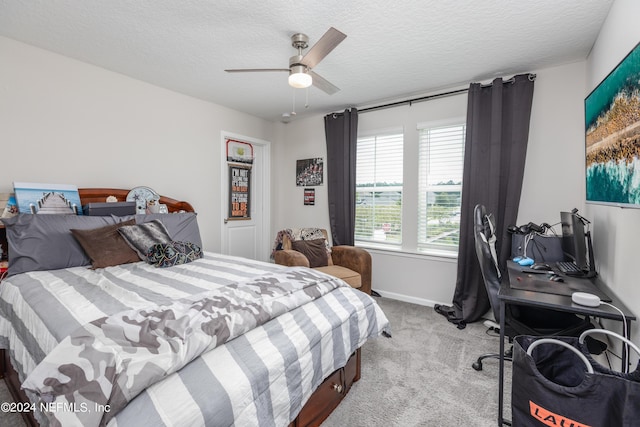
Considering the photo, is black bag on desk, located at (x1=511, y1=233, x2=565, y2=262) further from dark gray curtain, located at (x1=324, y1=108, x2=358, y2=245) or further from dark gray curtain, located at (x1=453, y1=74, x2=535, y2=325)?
dark gray curtain, located at (x1=324, y1=108, x2=358, y2=245)

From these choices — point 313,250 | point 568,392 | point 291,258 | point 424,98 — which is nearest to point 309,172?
point 313,250

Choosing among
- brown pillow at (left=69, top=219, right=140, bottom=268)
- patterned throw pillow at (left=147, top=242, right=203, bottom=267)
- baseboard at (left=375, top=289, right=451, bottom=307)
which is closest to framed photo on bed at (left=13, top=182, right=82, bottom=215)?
brown pillow at (left=69, top=219, right=140, bottom=268)

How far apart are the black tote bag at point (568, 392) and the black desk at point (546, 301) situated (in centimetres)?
34

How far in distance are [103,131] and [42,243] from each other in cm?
127

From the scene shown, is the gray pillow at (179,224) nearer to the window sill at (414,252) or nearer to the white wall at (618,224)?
the window sill at (414,252)

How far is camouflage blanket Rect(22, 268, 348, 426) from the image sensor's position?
858 mm

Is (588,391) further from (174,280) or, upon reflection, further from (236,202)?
(236,202)

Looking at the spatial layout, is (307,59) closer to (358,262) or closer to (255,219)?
(358,262)

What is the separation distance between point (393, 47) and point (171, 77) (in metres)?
2.23

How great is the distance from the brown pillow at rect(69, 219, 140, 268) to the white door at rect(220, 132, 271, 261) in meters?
1.80

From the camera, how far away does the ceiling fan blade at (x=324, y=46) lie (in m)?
1.71

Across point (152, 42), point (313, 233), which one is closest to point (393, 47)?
point (152, 42)

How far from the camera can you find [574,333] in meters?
1.75

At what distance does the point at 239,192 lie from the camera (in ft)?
14.3
